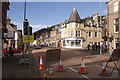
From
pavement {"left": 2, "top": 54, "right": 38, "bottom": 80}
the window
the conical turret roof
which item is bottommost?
pavement {"left": 2, "top": 54, "right": 38, "bottom": 80}

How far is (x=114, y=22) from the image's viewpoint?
5069cm

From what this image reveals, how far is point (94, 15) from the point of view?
107 m

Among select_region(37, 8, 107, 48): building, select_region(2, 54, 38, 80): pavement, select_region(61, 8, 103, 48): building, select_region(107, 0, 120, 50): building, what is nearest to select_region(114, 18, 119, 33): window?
select_region(107, 0, 120, 50): building

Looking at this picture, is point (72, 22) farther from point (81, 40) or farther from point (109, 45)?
point (109, 45)

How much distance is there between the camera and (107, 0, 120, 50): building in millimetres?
49031

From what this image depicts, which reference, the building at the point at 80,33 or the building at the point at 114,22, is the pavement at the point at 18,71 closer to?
the building at the point at 114,22

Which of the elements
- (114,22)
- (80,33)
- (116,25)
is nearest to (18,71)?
(116,25)

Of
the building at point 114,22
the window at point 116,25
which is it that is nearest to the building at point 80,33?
the building at point 114,22

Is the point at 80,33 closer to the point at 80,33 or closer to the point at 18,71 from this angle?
the point at 80,33

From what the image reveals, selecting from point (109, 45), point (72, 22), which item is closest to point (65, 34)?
point (72, 22)

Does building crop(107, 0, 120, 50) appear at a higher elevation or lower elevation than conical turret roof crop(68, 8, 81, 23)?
lower

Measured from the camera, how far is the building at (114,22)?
4903 centimetres

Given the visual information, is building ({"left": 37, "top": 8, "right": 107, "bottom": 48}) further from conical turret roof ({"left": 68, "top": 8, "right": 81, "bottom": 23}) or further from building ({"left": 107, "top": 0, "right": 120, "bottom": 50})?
building ({"left": 107, "top": 0, "right": 120, "bottom": 50})

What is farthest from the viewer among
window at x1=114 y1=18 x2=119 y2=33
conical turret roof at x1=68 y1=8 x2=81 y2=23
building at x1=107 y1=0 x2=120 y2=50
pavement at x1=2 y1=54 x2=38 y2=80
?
conical turret roof at x1=68 y1=8 x2=81 y2=23
